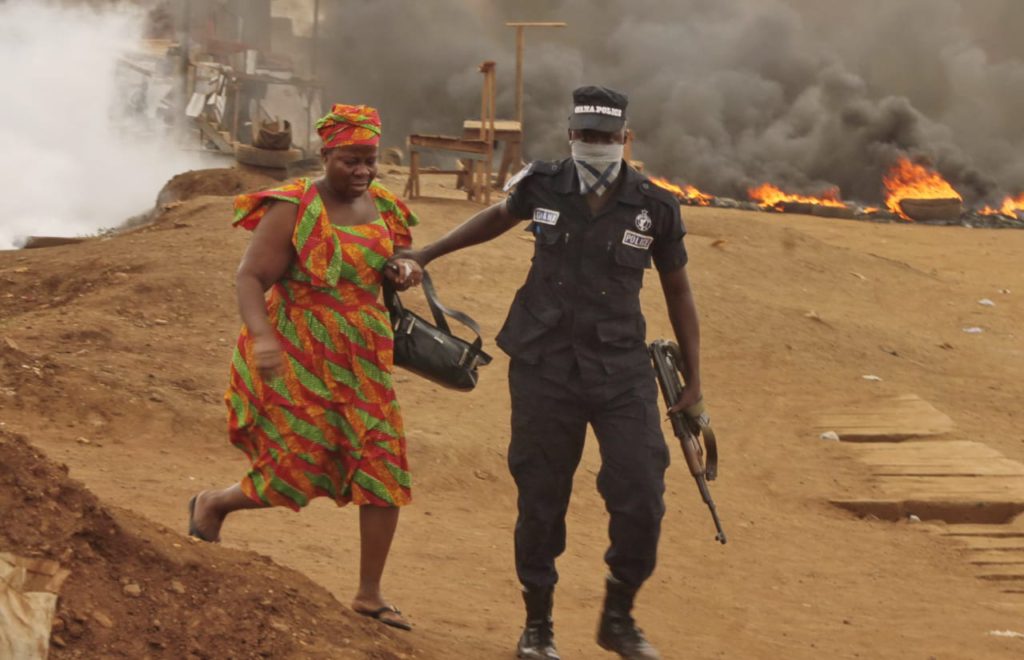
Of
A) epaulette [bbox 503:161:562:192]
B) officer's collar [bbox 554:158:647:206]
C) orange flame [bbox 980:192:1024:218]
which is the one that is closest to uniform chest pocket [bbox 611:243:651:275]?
officer's collar [bbox 554:158:647:206]

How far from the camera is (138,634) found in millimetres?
3924

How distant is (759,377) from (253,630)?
720 centimetres

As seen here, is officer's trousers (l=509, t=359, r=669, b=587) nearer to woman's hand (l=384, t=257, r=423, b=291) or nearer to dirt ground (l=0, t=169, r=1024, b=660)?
woman's hand (l=384, t=257, r=423, b=291)

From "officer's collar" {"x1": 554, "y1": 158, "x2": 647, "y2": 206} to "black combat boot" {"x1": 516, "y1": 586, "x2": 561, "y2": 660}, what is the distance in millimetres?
1261

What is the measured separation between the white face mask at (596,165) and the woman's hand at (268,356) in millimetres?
1041

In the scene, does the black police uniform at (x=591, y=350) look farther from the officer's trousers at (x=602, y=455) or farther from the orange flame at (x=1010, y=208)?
the orange flame at (x=1010, y=208)

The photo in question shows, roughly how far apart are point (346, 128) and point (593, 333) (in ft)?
3.28

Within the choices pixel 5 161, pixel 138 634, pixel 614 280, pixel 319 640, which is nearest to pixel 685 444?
pixel 614 280

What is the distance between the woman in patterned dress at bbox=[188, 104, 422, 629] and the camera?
4.85 m

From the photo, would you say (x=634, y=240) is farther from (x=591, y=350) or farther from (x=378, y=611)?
(x=378, y=611)

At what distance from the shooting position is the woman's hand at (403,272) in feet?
→ 16.0

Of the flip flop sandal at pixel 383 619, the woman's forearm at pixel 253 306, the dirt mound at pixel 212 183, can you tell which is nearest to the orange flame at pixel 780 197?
the dirt mound at pixel 212 183

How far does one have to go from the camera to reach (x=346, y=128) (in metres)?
4.92

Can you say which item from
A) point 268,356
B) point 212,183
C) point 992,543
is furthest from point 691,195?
point 268,356
